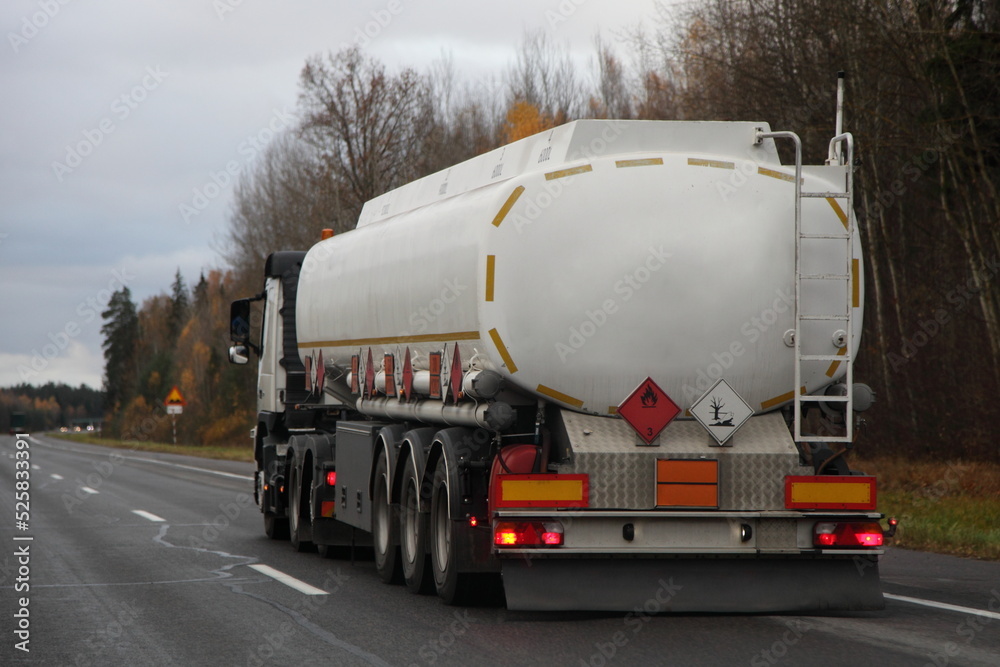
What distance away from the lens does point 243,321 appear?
16.9 m

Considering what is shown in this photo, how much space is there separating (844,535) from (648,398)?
1563 mm

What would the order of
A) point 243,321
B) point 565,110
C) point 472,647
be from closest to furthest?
point 472,647
point 243,321
point 565,110

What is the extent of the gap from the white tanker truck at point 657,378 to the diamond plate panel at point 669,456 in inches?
0.6

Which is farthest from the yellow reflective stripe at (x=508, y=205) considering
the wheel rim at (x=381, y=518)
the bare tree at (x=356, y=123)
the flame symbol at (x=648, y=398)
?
the bare tree at (x=356, y=123)

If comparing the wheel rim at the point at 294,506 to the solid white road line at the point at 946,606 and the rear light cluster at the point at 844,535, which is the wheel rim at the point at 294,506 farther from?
the rear light cluster at the point at 844,535

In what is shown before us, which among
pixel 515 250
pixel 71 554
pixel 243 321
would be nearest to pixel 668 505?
pixel 515 250

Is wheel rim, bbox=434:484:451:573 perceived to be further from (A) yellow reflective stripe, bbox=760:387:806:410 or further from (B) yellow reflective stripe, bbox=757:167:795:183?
(B) yellow reflective stripe, bbox=757:167:795:183

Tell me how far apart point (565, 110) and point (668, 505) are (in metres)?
48.1

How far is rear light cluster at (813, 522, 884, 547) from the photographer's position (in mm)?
8797

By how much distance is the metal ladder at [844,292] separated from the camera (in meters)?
8.96

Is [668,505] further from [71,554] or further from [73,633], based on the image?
[71,554]

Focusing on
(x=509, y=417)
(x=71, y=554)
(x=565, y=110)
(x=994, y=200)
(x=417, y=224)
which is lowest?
(x=71, y=554)

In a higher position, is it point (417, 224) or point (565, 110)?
point (565, 110)

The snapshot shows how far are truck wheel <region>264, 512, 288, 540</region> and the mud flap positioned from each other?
296 inches
